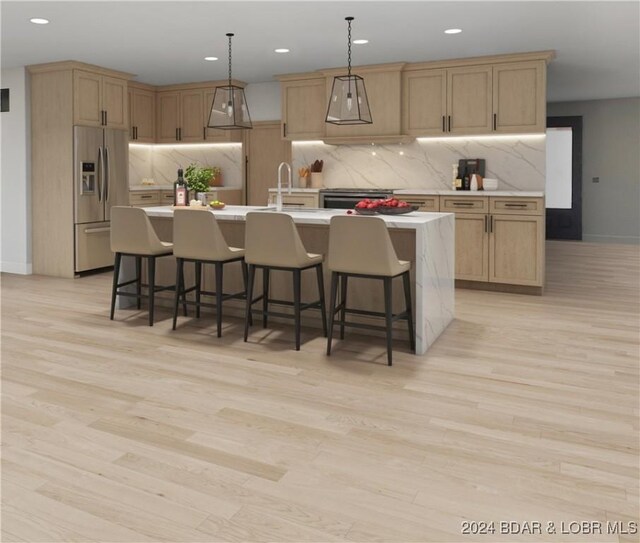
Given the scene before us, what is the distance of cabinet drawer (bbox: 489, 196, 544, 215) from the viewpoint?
238 inches

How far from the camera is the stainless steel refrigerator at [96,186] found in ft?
23.0

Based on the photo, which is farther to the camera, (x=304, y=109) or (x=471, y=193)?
(x=304, y=109)

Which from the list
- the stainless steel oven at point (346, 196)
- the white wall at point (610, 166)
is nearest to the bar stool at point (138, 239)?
the stainless steel oven at point (346, 196)

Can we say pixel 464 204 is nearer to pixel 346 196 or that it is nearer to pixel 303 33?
pixel 346 196

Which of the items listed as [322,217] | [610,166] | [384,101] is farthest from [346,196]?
[610,166]

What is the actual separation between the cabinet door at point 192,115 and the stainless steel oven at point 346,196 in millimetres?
2349

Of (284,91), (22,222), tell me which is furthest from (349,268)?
(22,222)

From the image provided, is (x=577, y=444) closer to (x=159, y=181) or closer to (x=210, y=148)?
(x=210, y=148)

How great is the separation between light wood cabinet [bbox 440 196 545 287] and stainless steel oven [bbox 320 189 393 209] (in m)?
0.78

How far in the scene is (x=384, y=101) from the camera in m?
6.85

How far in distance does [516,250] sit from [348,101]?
2.61 metres

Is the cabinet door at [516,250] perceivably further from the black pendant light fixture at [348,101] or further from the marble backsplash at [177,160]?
the marble backsplash at [177,160]

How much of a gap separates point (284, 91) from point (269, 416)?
18.2 feet

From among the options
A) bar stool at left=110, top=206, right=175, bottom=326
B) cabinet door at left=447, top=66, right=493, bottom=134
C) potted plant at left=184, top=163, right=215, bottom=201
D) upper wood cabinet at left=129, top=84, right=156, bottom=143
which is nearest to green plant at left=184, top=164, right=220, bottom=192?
potted plant at left=184, top=163, right=215, bottom=201
